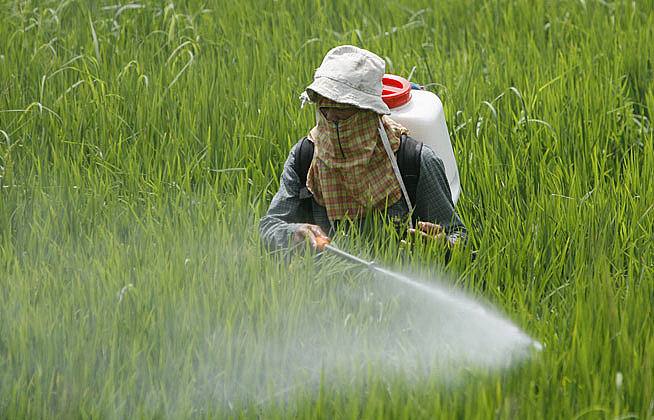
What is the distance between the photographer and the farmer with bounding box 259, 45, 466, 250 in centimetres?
247

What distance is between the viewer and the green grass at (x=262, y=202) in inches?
80.5

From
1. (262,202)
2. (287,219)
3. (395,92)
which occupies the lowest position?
(262,202)

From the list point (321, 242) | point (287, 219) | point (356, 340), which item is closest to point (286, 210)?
point (287, 219)

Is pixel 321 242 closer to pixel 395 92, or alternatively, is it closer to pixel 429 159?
pixel 429 159

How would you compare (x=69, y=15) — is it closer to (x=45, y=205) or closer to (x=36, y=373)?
(x=45, y=205)

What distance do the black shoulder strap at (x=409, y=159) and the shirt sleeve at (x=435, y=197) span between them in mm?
16

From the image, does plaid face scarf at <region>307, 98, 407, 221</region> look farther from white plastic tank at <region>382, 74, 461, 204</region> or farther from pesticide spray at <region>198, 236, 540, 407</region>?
pesticide spray at <region>198, 236, 540, 407</region>

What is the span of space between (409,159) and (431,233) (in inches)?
9.8

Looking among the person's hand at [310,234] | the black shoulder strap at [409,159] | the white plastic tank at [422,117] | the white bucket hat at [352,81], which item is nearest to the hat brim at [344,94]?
the white bucket hat at [352,81]

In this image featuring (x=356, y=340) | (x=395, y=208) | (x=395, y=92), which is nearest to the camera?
(x=356, y=340)

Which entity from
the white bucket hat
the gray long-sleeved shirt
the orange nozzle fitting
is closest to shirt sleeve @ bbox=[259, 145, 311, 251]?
the gray long-sleeved shirt

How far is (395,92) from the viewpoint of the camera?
9.21ft

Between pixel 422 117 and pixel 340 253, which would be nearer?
pixel 340 253

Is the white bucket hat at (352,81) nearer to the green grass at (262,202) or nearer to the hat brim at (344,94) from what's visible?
the hat brim at (344,94)
